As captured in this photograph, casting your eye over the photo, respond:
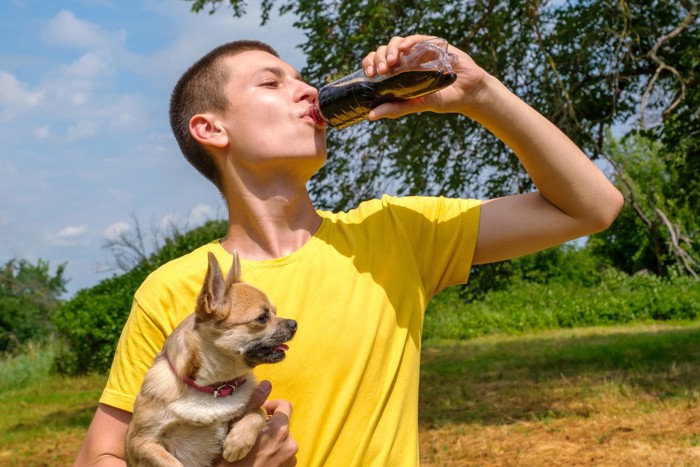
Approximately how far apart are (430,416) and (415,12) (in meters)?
5.14

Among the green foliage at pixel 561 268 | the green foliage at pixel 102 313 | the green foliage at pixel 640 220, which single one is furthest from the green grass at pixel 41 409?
the green foliage at pixel 561 268

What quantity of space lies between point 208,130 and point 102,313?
39.1 ft

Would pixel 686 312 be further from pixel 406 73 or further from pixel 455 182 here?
pixel 406 73

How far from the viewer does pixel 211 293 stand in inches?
89.2

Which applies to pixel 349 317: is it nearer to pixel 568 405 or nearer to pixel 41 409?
pixel 568 405

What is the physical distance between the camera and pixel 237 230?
2.88m

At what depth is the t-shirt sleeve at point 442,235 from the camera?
2.73 metres

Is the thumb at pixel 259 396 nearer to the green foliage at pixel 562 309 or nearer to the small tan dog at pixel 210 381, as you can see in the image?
the small tan dog at pixel 210 381

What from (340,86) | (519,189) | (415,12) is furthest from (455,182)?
(340,86)

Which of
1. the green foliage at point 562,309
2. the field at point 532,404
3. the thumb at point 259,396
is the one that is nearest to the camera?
the thumb at point 259,396

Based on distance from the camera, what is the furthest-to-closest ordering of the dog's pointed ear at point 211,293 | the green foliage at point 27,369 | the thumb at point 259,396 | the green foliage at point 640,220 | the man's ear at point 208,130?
the green foliage at point 640,220, the green foliage at point 27,369, the man's ear at point 208,130, the thumb at point 259,396, the dog's pointed ear at point 211,293

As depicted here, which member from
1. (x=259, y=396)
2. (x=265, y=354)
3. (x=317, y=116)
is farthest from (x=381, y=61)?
(x=259, y=396)

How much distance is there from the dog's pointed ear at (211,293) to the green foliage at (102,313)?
11.0 metres

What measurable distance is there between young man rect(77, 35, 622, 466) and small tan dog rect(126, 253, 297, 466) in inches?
3.8
